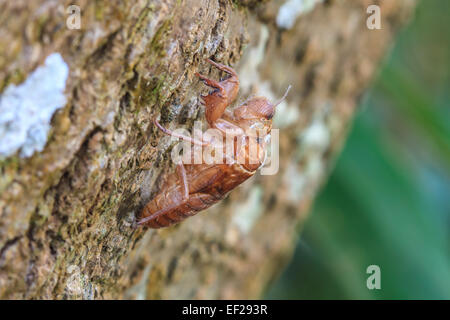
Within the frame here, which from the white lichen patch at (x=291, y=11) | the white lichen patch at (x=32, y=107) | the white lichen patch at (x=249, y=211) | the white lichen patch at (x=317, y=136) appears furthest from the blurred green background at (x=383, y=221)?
the white lichen patch at (x=32, y=107)

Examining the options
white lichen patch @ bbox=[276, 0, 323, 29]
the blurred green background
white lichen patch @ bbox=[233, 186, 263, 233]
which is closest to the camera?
white lichen patch @ bbox=[276, 0, 323, 29]

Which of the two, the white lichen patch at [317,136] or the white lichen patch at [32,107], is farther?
the white lichen patch at [317,136]

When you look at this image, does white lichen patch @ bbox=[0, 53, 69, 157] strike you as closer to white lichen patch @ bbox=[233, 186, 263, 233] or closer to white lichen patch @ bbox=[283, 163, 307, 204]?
white lichen patch @ bbox=[233, 186, 263, 233]

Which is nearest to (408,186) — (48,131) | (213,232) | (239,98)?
(213,232)

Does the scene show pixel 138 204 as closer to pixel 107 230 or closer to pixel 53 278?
pixel 107 230

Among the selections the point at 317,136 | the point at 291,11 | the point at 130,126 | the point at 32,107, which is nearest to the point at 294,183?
the point at 317,136

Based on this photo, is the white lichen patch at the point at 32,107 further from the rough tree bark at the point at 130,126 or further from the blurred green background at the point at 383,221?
the blurred green background at the point at 383,221

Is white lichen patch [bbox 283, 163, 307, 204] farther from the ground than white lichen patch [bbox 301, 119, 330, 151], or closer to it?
closer to it

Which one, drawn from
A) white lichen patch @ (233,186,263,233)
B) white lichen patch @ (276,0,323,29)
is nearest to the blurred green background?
white lichen patch @ (233,186,263,233)
